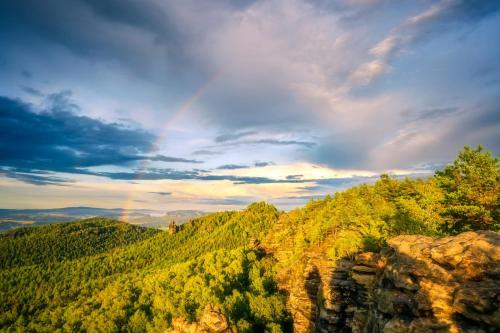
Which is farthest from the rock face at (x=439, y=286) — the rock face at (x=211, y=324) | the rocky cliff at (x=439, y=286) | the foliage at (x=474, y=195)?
the rock face at (x=211, y=324)

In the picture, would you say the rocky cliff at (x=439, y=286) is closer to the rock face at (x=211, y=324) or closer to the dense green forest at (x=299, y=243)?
the dense green forest at (x=299, y=243)

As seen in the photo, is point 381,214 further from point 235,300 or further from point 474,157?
point 235,300

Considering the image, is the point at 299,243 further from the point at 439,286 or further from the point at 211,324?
the point at 439,286

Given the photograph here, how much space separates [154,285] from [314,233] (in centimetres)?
11328

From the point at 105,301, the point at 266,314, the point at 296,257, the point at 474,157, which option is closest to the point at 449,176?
the point at 474,157

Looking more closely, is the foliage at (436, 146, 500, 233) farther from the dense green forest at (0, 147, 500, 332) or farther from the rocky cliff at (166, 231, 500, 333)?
the rocky cliff at (166, 231, 500, 333)

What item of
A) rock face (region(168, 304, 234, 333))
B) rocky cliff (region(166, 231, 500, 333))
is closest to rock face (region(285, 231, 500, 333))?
rocky cliff (region(166, 231, 500, 333))

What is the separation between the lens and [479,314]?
45.6 ft

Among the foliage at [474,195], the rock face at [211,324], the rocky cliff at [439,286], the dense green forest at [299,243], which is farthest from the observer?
the rock face at [211,324]

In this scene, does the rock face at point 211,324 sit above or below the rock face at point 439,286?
below

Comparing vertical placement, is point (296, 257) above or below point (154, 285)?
above

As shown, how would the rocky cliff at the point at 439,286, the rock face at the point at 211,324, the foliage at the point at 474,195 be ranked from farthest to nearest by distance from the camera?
the rock face at the point at 211,324, the foliage at the point at 474,195, the rocky cliff at the point at 439,286

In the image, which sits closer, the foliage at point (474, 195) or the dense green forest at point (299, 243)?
the foliage at point (474, 195)

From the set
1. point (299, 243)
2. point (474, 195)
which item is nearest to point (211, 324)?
point (299, 243)
